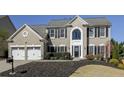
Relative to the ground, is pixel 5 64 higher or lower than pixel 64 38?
lower

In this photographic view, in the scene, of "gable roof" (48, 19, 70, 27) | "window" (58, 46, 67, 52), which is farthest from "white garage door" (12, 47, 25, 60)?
"gable roof" (48, 19, 70, 27)

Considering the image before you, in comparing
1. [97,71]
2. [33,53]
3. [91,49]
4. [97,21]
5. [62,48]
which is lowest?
[97,71]

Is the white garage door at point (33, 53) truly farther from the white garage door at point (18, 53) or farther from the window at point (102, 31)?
the window at point (102, 31)

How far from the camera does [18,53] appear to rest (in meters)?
29.9

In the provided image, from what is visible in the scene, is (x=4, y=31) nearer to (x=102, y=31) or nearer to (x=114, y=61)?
(x=102, y=31)

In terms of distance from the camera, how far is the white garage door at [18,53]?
2940cm

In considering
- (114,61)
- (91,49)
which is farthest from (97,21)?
(114,61)

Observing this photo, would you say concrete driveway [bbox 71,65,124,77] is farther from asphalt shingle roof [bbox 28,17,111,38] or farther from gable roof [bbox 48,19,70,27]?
gable roof [bbox 48,19,70,27]

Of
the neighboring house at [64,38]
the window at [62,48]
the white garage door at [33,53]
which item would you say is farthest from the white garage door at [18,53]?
→ the window at [62,48]

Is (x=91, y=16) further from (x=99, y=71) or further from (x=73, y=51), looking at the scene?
(x=99, y=71)

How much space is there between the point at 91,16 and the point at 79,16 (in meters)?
1.58

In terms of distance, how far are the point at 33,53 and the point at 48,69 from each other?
164 inches

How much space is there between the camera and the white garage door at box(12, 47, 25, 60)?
29.4m
